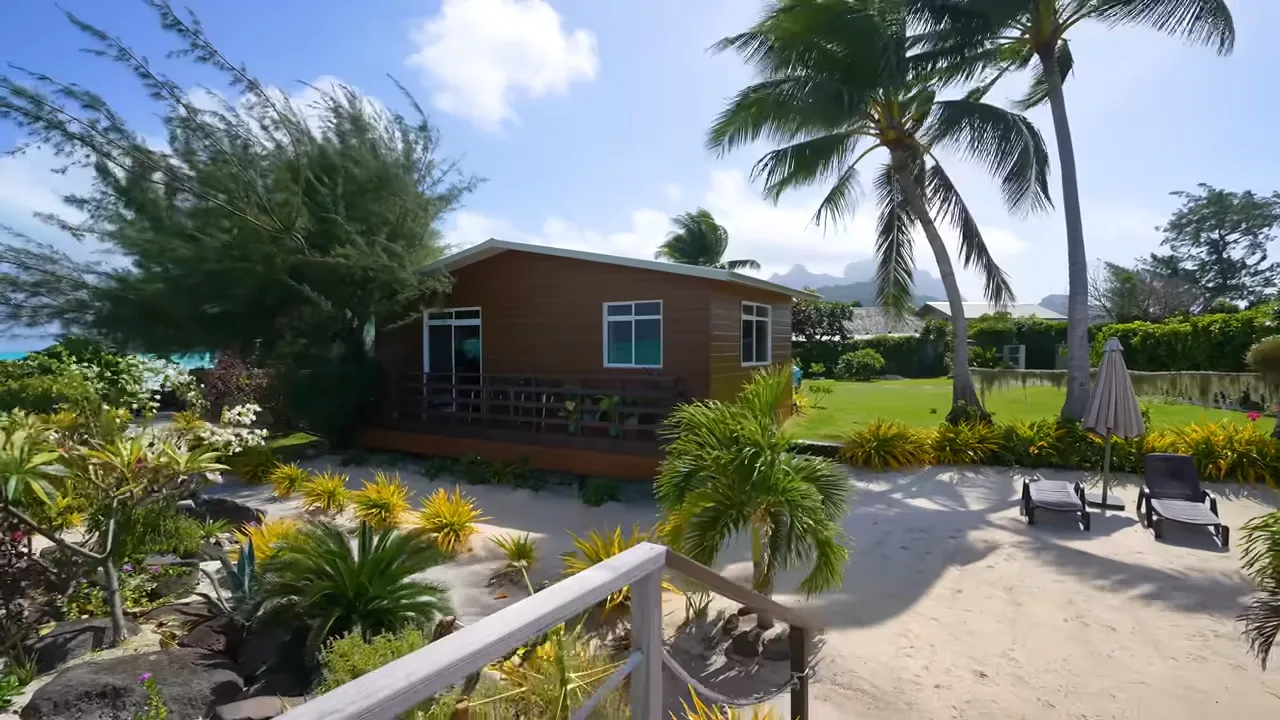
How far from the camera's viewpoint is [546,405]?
32.9ft

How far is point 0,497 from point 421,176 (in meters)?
9.26

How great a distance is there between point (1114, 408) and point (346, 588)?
8.18 meters

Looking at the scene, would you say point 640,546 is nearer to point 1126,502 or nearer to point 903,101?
point 1126,502

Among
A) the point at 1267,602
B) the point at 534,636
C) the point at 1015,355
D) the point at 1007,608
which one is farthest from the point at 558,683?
the point at 1015,355

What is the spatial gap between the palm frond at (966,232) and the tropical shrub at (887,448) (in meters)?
4.91

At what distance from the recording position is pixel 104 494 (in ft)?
13.8

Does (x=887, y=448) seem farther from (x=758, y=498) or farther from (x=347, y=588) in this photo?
(x=347, y=588)

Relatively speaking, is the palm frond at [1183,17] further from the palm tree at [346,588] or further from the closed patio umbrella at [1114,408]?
the palm tree at [346,588]

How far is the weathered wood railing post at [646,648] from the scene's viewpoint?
73.6 inches

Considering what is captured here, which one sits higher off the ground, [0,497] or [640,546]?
[640,546]

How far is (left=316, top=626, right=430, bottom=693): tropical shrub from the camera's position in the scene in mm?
3139

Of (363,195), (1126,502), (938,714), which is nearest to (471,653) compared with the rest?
(938,714)

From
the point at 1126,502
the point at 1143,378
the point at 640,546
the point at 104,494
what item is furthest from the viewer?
the point at 1143,378

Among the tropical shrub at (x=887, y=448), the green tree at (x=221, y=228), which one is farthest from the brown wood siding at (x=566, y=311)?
the tropical shrub at (x=887, y=448)
